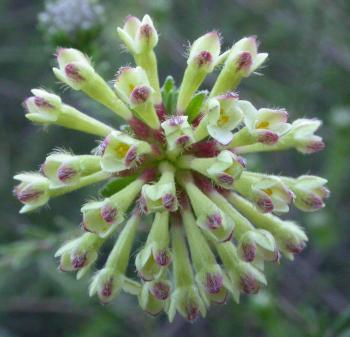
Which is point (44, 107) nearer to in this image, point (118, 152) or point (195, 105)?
point (118, 152)

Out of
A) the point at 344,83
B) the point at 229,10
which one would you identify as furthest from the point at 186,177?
the point at 229,10

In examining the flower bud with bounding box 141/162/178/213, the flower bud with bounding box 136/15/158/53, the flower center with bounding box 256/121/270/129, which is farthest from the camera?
the flower bud with bounding box 136/15/158/53

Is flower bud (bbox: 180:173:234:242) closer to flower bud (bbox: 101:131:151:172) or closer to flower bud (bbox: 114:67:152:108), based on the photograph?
flower bud (bbox: 101:131:151:172)

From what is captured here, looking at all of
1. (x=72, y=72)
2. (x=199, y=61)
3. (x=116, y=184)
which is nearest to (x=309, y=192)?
(x=199, y=61)

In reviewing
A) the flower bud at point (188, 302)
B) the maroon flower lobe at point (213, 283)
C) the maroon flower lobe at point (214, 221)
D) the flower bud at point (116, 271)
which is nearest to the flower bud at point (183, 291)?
the flower bud at point (188, 302)

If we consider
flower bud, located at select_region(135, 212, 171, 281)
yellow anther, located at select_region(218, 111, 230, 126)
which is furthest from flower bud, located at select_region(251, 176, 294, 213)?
flower bud, located at select_region(135, 212, 171, 281)

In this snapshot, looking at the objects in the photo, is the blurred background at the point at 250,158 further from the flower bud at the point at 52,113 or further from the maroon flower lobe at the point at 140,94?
the maroon flower lobe at the point at 140,94
